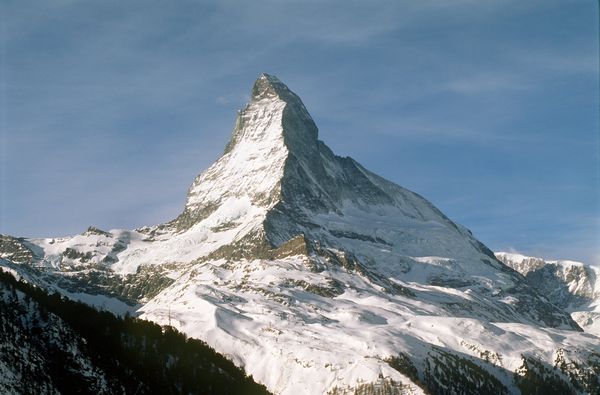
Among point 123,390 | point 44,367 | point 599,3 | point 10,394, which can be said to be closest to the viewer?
point 599,3

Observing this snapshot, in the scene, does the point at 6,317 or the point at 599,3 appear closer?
the point at 599,3

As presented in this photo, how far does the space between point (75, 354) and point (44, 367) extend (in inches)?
646

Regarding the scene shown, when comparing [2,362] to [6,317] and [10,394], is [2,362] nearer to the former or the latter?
[10,394]

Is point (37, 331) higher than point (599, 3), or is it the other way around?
point (599, 3)

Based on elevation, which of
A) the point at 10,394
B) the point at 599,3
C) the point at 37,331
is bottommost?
the point at 10,394

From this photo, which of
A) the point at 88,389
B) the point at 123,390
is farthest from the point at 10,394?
the point at 123,390

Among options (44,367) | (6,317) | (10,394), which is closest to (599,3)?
(10,394)

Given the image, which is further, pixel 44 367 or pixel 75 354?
pixel 75 354

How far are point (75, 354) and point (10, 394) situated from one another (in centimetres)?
3505

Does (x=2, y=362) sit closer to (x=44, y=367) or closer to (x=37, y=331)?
(x=44, y=367)

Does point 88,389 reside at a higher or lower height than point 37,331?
lower

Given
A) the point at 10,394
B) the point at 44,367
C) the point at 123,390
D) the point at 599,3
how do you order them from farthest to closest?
the point at 123,390 < the point at 44,367 < the point at 10,394 < the point at 599,3

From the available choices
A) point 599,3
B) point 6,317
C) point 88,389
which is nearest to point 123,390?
point 88,389

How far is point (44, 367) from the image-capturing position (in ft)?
602
